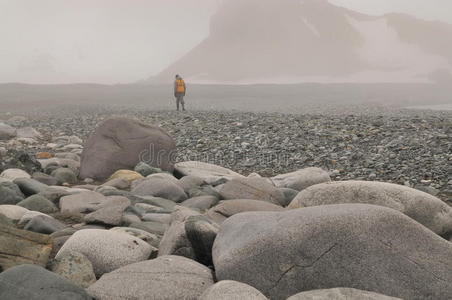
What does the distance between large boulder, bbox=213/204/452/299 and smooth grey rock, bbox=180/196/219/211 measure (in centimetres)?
439

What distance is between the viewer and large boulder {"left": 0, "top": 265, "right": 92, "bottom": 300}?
4312 millimetres

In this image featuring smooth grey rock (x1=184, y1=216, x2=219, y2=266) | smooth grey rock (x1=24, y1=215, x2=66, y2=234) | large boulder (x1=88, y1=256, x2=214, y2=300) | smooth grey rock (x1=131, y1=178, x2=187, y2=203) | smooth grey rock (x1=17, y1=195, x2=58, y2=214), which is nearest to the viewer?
large boulder (x1=88, y1=256, x2=214, y2=300)

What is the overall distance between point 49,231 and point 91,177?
20.6 feet

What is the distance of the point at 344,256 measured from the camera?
4859 mm

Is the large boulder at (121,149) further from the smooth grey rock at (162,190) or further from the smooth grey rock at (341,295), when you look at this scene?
the smooth grey rock at (341,295)

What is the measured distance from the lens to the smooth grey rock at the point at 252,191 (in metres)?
10.1

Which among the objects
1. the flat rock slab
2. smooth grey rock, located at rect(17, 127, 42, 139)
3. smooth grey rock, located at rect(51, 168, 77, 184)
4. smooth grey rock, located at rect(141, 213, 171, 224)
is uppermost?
the flat rock slab

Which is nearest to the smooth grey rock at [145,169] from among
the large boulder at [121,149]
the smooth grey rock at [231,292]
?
the large boulder at [121,149]

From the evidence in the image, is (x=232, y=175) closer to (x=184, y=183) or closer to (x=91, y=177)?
(x=184, y=183)

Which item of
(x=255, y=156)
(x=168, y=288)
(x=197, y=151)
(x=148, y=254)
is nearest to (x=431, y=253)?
(x=168, y=288)

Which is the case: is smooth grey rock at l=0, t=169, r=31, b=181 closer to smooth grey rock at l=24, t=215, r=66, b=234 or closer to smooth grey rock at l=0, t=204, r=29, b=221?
smooth grey rock at l=0, t=204, r=29, b=221

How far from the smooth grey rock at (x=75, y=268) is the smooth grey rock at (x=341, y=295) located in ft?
7.54

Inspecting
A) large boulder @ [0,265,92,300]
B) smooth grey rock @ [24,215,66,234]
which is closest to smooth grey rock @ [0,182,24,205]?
smooth grey rock @ [24,215,66,234]

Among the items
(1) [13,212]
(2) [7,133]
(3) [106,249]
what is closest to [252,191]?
(1) [13,212]
